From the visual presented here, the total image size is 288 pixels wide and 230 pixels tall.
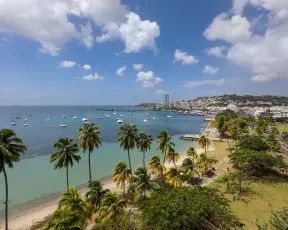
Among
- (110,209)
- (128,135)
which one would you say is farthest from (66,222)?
(128,135)

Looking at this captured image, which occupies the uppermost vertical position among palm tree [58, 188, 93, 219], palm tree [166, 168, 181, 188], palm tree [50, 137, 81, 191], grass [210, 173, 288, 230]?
palm tree [50, 137, 81, 191]

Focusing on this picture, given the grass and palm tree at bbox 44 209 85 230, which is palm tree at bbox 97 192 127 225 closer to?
palm tree at bbox 44 209 85 230

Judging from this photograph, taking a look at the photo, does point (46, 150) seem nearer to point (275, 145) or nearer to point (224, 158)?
point (224, 158)

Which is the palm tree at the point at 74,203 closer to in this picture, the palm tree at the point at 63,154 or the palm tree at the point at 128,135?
the palm tree at the point at 63,154

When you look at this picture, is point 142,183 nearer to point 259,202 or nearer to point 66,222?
point 66,222

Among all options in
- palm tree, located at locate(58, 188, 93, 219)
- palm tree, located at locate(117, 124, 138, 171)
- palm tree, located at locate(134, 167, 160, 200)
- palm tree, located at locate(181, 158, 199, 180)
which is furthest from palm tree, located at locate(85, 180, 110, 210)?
palm tree, located at locate(181, 158, 199, 180)
